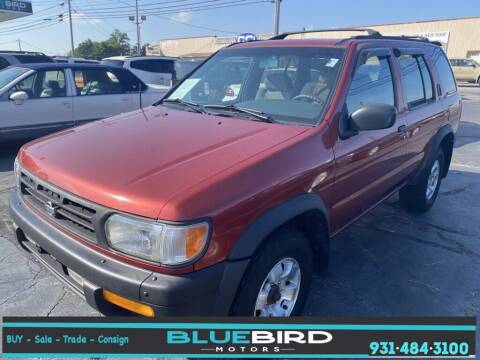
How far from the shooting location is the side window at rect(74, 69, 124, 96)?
6.99 metres

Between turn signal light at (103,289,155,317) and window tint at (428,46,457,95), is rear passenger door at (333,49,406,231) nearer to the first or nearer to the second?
window tint at (428,46,457,95)

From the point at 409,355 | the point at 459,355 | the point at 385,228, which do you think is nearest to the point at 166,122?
the point at 409,355

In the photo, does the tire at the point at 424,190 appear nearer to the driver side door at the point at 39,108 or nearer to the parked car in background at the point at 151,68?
the driver side door at the point at 39,108

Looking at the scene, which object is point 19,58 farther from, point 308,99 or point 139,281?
point 139,281

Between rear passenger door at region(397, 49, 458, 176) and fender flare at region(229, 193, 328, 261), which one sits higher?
rear passenger door at region(397, 49, 458, 176)

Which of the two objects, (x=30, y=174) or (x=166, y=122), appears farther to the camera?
(x=166, y=122)

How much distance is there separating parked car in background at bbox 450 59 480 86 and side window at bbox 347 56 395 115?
28.3 m

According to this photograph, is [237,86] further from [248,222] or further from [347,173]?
[248,222]

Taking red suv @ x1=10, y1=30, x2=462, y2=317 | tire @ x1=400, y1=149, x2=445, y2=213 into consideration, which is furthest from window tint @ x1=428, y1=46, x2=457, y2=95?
red suv @ x1=10, y1=30, x2=462, y2=317

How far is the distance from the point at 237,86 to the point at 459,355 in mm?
2470

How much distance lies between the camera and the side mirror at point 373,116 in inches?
97.7

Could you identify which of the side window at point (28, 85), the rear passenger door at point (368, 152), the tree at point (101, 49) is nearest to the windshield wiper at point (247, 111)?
the rear passenger door at point (368, 152)

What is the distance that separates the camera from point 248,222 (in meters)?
1.94

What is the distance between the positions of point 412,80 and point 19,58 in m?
10.6
